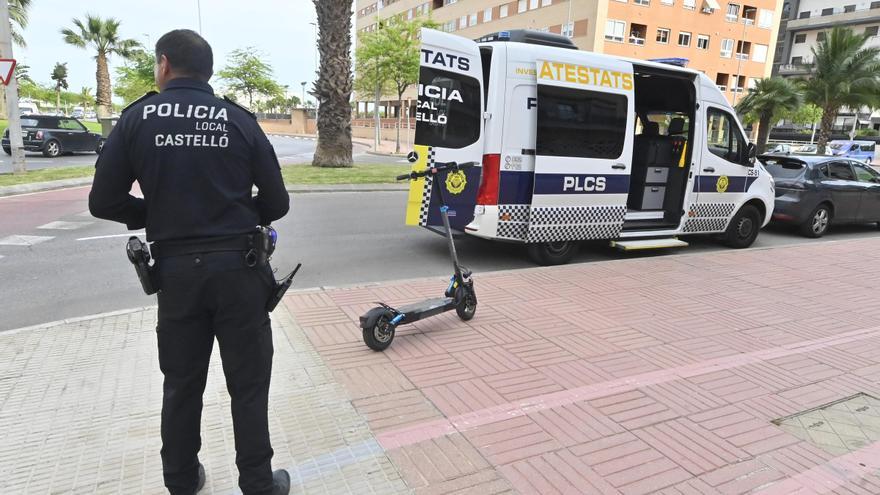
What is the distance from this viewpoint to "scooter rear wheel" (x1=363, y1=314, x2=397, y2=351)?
14.0 ft

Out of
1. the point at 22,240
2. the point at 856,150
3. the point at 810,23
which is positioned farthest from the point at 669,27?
the point at 22,240

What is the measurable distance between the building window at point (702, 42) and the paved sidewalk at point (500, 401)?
47107 mm

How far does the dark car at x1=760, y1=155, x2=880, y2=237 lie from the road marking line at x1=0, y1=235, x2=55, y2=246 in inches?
510

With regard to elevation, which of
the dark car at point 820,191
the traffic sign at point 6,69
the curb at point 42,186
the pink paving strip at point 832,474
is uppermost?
the traffic sign at point 6,69

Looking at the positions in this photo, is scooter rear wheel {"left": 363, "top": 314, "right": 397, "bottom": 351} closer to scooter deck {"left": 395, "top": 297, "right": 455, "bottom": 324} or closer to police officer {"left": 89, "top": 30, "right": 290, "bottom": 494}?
scooter deck {"left": 395, "top": 297, "right": 455, "bottom": 324}

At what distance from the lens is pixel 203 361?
2.45m

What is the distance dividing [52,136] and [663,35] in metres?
42.2

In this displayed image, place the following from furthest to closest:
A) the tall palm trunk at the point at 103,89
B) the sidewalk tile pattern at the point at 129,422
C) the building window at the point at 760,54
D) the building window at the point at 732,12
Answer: the building window at the point at 760,54, the building window at the point at 732,12, the tall palm trunk at the point at 103,89, the sidewalk tile pattern at the point at 129,422

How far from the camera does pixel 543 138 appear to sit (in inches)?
271

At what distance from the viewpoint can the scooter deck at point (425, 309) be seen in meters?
4.51

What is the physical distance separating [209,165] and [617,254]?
750cm

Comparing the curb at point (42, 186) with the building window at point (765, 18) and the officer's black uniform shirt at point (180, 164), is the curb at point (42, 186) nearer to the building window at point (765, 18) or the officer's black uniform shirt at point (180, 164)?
the officer's black uniform shirt at point (180, 164)

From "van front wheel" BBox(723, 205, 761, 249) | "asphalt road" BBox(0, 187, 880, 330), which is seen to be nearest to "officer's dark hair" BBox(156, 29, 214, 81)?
"asphalt road" BBox(0, 187, 880, 330)

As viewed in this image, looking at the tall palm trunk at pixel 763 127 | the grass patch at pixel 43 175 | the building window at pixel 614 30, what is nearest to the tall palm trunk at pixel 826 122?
the tall palm trunk at pixel 763 127
